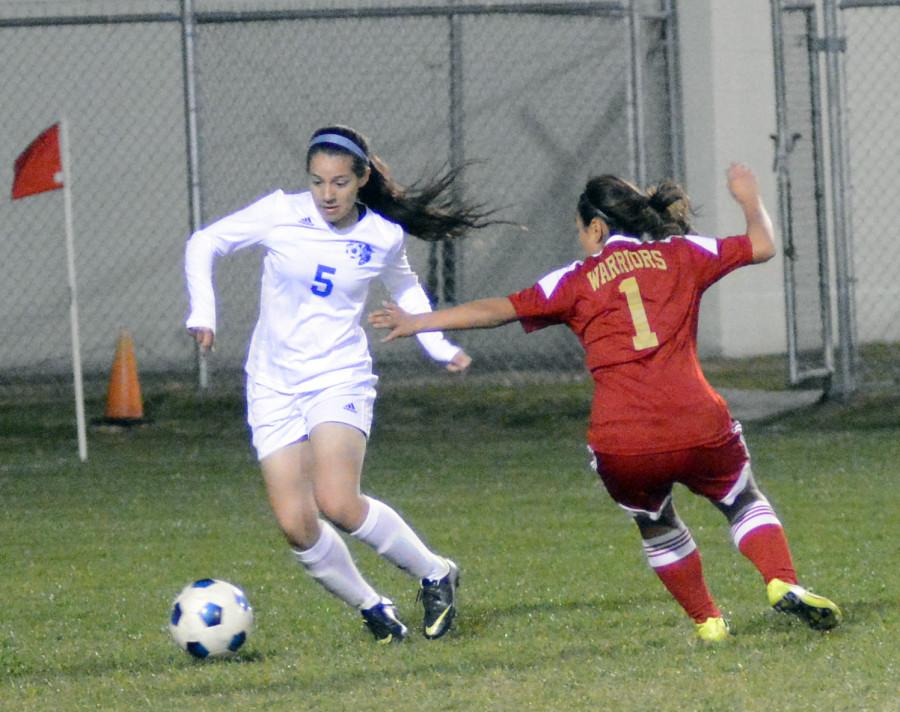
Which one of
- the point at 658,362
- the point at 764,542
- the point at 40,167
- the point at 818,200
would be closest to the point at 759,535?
the point at 764,542

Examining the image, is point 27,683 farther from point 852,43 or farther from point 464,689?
point 852,43

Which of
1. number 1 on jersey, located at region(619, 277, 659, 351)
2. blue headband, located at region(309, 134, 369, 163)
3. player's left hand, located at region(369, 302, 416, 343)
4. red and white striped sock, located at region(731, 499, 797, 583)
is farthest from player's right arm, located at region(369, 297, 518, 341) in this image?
red and white striped sock, located at region(731, 499, 797, 583)

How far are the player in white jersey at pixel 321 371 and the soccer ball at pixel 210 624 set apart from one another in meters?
0.33

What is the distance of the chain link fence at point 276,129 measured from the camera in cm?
1258

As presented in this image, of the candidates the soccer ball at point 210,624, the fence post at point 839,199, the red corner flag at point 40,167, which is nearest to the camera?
the soccer ball at point 210,624

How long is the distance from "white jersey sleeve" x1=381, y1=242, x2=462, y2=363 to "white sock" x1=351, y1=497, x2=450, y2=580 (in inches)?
21.4

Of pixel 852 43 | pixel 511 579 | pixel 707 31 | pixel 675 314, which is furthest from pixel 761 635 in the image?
pixel 852 43

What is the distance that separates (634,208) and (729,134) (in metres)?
9.11

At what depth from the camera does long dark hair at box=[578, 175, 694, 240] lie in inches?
201

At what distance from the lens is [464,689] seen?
4.61 m

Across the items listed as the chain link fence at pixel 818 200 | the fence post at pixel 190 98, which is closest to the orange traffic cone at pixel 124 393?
the fence post at pixel 190 98

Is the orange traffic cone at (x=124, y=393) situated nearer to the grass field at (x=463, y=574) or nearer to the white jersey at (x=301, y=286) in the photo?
the grass field at (x=463, y=574)

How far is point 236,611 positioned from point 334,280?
1.09 m

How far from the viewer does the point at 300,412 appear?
214 inches
